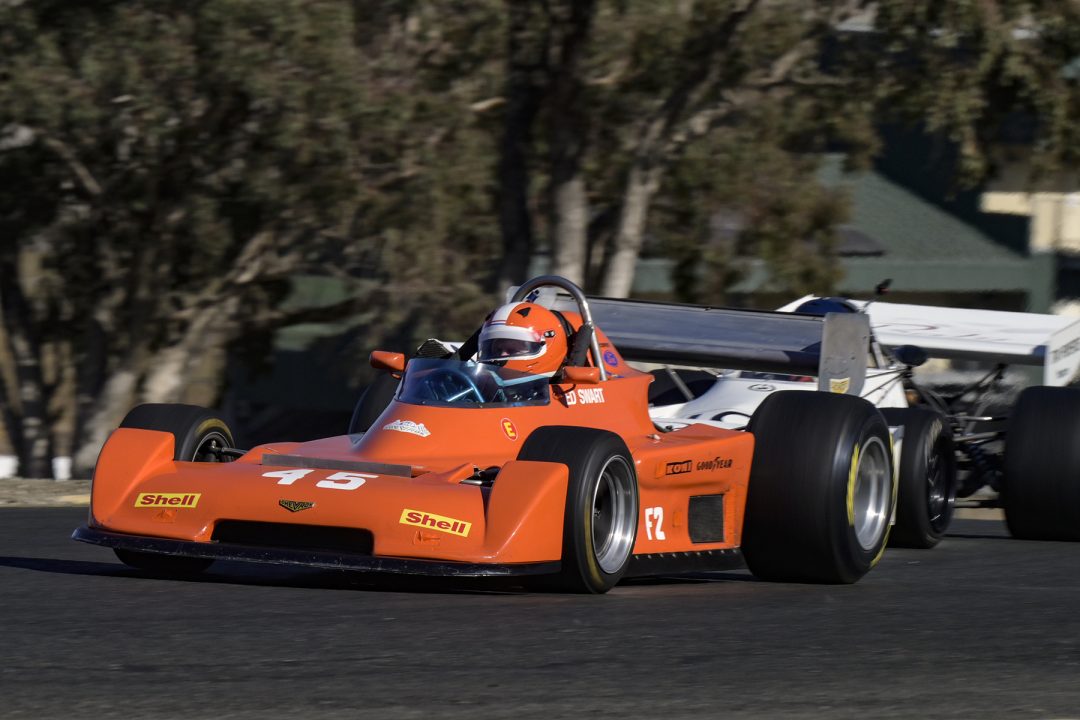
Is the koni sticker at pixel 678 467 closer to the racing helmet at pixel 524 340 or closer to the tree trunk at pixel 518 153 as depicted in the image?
the racing helmet at pixel 524 340

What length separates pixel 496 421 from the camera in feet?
27.1

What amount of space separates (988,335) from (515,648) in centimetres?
784

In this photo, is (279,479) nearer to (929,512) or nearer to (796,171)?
(929,512)

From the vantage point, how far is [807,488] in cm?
827

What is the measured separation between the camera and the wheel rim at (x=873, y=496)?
879 cm

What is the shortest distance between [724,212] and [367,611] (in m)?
18.5

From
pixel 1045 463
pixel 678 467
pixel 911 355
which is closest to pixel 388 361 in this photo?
pixel 678 467

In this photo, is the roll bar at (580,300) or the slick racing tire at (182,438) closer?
the slick racing tire at (182,438)

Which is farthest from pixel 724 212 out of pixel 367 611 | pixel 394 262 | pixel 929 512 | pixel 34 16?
pixel 367 611

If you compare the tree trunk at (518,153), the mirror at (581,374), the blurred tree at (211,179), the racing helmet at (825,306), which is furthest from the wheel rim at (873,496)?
the tree trunk at (518,153)

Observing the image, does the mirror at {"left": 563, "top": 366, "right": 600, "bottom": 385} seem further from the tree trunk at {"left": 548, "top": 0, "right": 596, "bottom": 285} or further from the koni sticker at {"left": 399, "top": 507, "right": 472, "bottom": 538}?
the tree trunk at {"left": 548, "top": 0, "right": 596, "bottom": 285}

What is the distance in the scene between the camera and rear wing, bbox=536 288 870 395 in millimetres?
10133

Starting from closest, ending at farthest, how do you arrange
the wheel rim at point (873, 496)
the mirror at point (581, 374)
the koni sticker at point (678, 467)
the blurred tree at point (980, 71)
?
the koni sticker at point (678, 467)
the mirror at point (581, 374)
the wheel rim at point (873, 496)
the blurred tree at point (980, 71)

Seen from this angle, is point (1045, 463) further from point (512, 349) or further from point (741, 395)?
point (512, 349)
